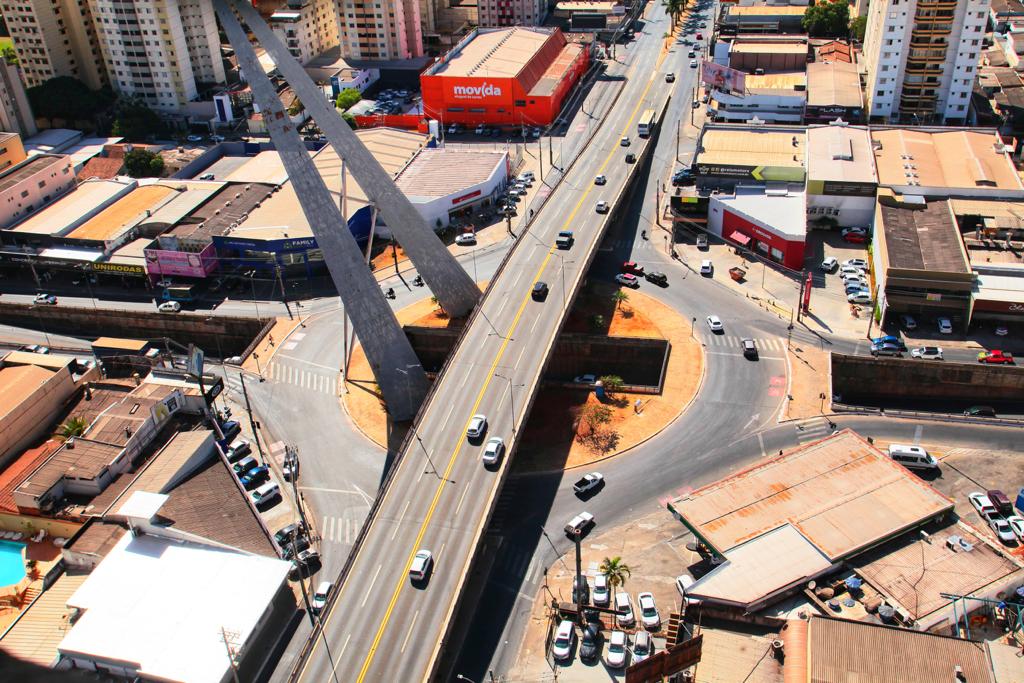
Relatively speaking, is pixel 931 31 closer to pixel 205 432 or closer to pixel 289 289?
pixel 289 289

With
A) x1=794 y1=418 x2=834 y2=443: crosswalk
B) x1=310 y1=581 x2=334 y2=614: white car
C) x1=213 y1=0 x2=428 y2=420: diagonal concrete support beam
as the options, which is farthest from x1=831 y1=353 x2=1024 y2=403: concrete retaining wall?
x1=310 y1=581 x2=334 y2=614: white car

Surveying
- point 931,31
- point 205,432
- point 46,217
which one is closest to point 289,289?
point 205,432

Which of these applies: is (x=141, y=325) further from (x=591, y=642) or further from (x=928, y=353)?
(x=928, y=353)

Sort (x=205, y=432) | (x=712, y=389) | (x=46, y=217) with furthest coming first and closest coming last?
(x=46, y=217) < (x=712, y=389) < (x=205, y=432)

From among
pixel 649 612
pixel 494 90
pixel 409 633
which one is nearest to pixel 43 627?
pixel 409 633

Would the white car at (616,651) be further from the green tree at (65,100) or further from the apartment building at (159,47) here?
the green tree at (65,100)

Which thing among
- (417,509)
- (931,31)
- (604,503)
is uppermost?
(931,31)

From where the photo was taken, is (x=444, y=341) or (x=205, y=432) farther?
(x=444, y=341)
